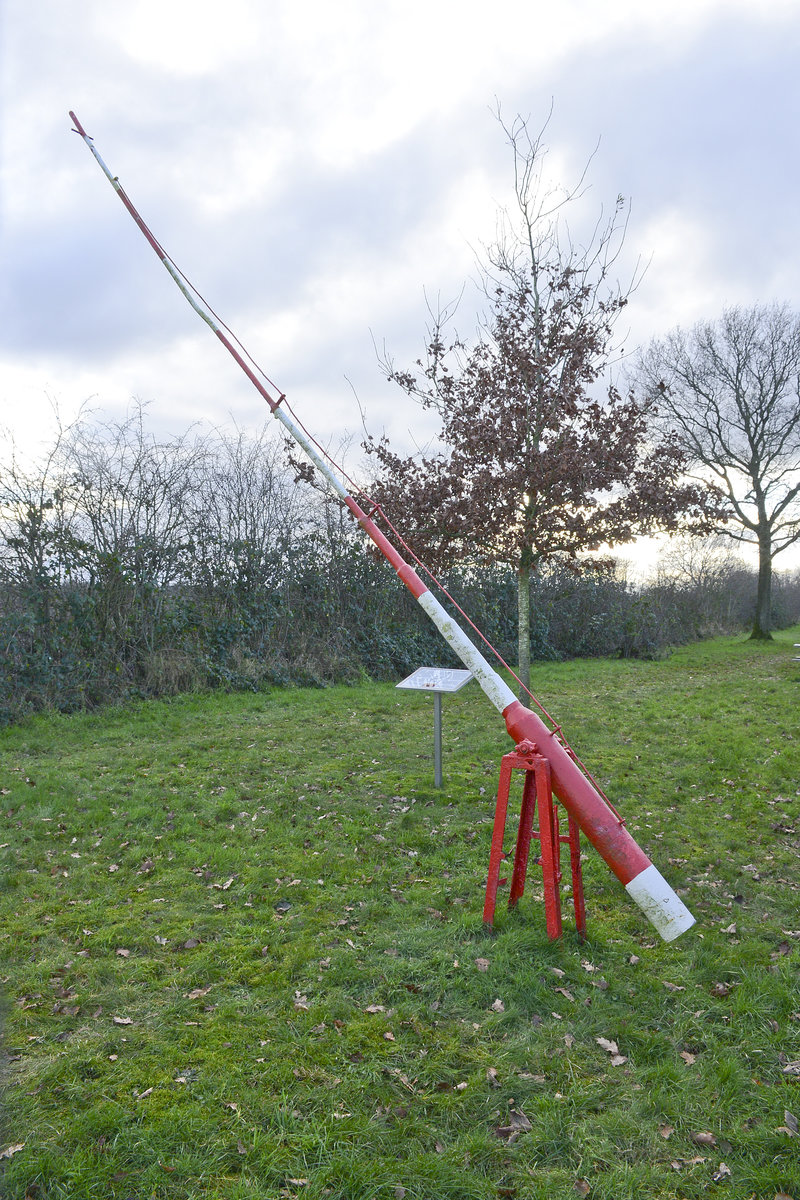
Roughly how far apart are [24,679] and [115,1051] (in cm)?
783

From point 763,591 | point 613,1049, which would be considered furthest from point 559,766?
point 763,591

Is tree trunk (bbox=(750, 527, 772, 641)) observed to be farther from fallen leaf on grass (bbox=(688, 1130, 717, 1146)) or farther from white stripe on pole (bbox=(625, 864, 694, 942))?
fallen leaf on grass (bbox=(688, 1130, 717, 1146))

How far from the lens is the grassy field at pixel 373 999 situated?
2.66 m

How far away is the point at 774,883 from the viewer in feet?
16.5

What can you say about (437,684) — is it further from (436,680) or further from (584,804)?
(584,804)

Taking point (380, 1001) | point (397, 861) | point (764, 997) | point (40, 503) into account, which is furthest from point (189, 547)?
point (764, 997)

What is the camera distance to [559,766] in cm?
386

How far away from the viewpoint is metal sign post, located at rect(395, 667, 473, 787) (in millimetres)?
6637

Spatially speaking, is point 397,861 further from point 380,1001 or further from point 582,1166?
point 582,1166

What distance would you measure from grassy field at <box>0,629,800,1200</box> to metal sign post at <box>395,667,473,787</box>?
39cm

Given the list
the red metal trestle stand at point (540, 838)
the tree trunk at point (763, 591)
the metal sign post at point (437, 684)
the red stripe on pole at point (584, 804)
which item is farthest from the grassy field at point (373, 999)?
the tree trunk at point (763, 591)

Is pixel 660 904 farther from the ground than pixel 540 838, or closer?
closer

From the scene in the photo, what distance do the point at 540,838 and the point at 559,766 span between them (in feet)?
1.73

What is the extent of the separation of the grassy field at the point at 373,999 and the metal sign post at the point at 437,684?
0.39 metres
